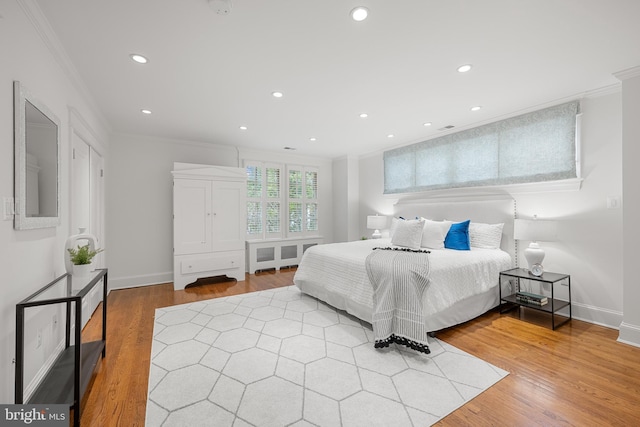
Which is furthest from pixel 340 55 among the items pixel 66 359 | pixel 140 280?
pixel 140 280

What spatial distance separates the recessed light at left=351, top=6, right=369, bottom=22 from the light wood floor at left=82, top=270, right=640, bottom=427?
8.13 ft

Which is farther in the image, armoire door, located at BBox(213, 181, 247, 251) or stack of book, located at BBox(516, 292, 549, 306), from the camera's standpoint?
armoire door, located at BBox(213, 181, 247, 251)

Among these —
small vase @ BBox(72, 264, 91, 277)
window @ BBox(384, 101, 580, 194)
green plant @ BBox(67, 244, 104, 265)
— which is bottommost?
small vase @ BBox(72, 264, 91, 277)

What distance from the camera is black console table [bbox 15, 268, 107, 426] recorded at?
4.43 feet

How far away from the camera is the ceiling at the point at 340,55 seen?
174cm

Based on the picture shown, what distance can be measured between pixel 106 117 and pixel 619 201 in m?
6.00

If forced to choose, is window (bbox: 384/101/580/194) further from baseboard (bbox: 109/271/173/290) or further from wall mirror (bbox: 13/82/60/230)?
wall mirror (bbox: 13/82/60/230)

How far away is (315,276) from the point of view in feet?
11.4

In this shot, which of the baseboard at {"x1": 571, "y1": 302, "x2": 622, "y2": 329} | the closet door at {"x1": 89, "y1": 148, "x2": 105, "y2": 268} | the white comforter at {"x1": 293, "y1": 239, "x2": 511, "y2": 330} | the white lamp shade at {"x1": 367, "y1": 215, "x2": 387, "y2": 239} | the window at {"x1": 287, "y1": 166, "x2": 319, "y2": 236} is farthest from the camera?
the window at {"x1": 287, "y1": 166, "x2": 319, "y2": 236}

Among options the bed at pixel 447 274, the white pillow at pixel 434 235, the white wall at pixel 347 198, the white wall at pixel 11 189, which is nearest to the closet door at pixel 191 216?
the bed at pixel 447 274

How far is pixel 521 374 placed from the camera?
1972mm

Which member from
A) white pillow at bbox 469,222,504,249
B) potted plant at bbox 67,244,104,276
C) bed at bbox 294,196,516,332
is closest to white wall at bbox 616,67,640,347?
bed at bbox 294,196,516,332

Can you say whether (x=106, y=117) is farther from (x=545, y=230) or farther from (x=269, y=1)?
(x=545, y=230)

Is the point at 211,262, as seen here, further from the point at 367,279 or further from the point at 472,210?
the point at 472,210
